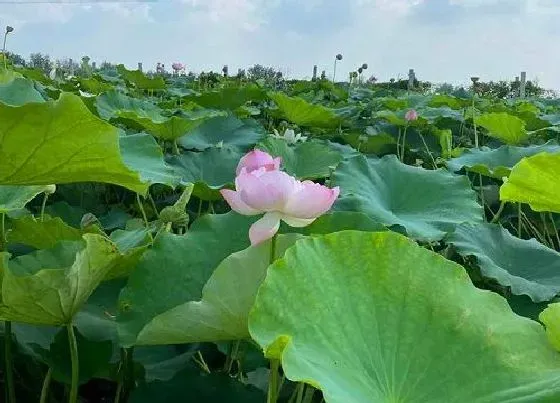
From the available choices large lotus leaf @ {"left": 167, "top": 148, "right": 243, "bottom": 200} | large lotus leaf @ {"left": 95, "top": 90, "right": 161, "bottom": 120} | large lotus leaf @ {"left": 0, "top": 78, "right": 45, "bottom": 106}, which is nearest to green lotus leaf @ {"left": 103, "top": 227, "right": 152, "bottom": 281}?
large lotus leaf @ {"left": 0, "top": 78, "right": 45, "bottom": 106}

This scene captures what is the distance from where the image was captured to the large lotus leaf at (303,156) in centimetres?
182

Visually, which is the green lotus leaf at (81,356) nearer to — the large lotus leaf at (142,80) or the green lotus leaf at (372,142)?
the green lotus leaf at (372,142)

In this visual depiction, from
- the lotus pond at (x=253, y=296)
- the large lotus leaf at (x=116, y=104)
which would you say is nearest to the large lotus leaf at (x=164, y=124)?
the large lotus leaf at (x=116, y=104)

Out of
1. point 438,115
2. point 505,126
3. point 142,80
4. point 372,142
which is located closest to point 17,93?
point 372,142

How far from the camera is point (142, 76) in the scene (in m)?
5.09

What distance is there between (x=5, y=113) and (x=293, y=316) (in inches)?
11.6

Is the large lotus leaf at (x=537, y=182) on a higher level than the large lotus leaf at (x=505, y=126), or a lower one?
higher

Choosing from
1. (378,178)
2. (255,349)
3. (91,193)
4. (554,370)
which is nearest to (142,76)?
(91,193)

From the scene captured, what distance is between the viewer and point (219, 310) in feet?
2.39

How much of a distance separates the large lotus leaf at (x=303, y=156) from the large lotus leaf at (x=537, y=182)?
813 mm

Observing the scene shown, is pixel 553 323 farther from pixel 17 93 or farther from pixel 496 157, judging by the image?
pixel 496 157

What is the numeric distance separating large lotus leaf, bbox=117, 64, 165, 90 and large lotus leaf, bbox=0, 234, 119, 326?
4.30 metres

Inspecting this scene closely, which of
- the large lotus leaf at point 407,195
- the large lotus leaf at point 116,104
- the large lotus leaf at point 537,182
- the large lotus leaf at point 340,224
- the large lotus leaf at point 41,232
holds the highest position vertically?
the large lotus leaf at point 537,182

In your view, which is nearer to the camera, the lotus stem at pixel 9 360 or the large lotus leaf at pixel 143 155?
the lotus stem at pixel 9 360
